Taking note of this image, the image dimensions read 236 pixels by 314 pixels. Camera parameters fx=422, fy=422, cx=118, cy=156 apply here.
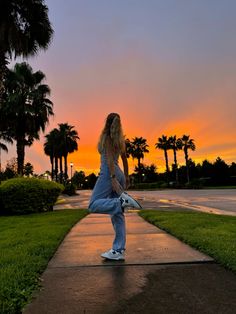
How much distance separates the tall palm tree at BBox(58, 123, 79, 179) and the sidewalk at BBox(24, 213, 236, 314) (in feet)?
224

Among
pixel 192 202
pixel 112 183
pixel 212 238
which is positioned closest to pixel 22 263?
pixel 112 183

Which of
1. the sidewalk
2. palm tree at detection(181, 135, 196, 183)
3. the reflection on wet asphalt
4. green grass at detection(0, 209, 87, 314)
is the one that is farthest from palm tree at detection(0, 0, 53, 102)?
palm tree at detection(181, 135, 196, 183)

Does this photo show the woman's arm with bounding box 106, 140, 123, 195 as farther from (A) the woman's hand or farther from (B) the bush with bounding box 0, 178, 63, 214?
(B) the bush with bounding box 0, 178, 63, 214

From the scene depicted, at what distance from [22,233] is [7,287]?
16.1 ft

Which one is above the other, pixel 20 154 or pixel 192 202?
pixel 20 154

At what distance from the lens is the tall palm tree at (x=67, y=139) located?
74106 mm

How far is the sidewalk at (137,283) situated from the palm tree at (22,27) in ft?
43.7

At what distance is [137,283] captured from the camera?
4.30 metres

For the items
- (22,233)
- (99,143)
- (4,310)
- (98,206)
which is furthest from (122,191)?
(22,233)

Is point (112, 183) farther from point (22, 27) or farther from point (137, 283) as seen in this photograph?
point (22, 27)

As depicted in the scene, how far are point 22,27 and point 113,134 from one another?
577 inches

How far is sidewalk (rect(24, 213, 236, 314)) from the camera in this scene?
11.7 ft

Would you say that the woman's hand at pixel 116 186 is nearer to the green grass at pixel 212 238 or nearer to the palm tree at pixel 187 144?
the green grass at pixel 212 238

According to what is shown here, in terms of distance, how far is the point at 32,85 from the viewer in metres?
31.7
